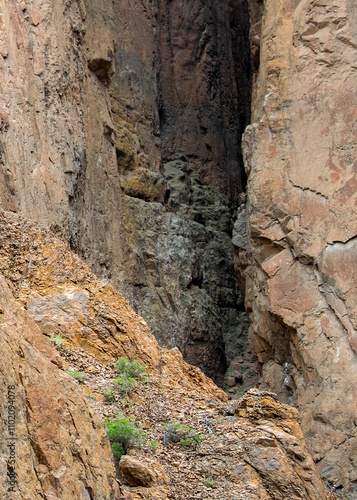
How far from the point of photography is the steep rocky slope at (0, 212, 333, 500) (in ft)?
15.1

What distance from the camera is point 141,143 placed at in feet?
64.4

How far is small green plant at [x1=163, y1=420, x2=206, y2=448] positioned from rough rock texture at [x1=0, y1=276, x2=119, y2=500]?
1385 mm

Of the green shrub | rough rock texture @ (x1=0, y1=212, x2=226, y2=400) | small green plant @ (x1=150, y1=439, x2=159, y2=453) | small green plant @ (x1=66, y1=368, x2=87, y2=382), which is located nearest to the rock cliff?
rough rock texture @ (x1=0, y1=212, x2=226, y2=400)

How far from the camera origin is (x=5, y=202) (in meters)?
9.99

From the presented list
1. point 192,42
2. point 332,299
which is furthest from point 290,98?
point 192,42

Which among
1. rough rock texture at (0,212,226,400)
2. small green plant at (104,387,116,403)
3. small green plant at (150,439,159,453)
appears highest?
rough rock texture at (0,212,226,400)

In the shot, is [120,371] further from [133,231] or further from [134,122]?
[134,122]

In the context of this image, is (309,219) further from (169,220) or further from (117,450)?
(117,450)

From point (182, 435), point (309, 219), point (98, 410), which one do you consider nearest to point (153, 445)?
point (182, 435)

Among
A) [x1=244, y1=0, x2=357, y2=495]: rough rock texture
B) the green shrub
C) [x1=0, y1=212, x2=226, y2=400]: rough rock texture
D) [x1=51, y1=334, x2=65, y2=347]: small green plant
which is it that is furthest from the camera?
[x1=244, y1=0, x2=357, y2=495]: rough rock texture

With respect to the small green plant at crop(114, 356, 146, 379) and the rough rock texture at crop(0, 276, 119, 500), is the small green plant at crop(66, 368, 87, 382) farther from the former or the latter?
the rough rock texture at crop(0, 276, 119, 500)

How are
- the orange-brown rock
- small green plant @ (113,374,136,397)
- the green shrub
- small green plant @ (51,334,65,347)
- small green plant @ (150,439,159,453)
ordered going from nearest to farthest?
the orange-brown rock → the green shrub → small green plant @ (150,439,159,453) → small green plant @ (113,374,136,397) → small green plant @ (51,334,65,347)

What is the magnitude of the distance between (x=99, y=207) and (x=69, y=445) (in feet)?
32.4

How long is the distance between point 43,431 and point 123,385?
2.49 meters
